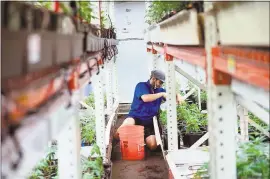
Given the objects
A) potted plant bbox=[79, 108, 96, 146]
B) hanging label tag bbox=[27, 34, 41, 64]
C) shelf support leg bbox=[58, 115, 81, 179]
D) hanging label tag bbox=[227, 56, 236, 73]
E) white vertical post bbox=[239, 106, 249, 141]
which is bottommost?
potted plant bbox=[79, 108, 96, 146]

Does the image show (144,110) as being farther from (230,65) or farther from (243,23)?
(243,23)

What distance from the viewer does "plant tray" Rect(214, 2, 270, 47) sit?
1485mm

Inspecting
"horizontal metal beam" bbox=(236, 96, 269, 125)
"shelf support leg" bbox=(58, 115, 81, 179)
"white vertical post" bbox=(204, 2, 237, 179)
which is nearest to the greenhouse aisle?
"shelf support leg" bbox=(58, 115, 81, 179)

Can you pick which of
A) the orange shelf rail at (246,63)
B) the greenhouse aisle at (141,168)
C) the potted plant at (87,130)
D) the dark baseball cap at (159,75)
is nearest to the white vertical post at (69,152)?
the orange shelf rail at (246,63)

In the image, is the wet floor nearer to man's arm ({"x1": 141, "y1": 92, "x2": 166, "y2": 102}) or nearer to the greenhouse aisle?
the greenhouse aisle

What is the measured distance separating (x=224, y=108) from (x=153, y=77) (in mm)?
5133

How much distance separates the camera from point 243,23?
1.70 meters

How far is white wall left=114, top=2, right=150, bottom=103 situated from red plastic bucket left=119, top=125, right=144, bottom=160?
4.67 m

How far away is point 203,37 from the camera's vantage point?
8.59ft

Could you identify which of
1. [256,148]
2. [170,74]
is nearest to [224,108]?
[256,148]

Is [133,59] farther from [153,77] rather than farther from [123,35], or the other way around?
[153,77]

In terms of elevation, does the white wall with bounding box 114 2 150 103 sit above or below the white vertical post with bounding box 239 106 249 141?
above

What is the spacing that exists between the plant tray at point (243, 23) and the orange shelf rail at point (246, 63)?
0.05 m

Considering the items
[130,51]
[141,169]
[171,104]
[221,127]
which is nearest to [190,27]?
[221,127]
